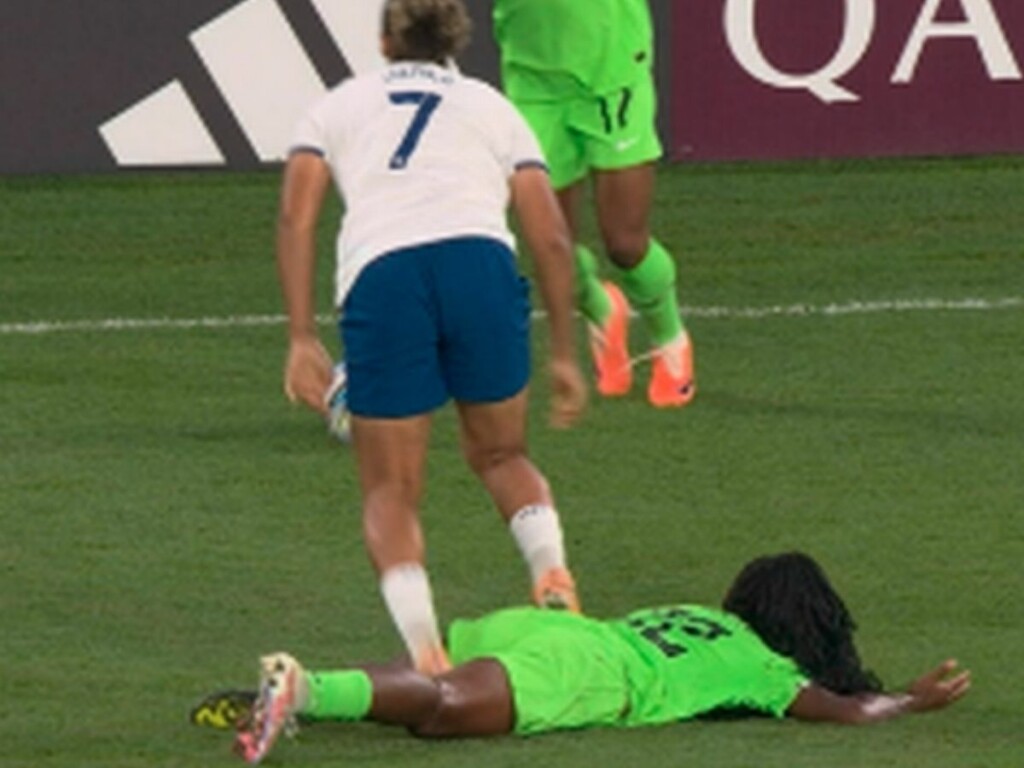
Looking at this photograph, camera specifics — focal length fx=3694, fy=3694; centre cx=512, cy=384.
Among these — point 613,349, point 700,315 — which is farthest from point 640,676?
point 700,315

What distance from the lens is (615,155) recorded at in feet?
40.9

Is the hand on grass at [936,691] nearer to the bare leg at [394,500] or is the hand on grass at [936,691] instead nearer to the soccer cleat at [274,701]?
the bare leg at [394,500]

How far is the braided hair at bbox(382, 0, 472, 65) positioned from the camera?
866 centimetres

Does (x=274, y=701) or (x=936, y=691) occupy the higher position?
(x=274, y=701)

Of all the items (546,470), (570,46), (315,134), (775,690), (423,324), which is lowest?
(546,470)

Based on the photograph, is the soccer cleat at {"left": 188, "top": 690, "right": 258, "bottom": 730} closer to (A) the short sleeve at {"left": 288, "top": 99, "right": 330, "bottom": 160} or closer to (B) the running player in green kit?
(A) the short sleeve at {"left": 288, "top": 99, "right": 330, "bottom": 160}

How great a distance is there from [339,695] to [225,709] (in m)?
0.37

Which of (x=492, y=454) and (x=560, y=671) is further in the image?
(x=492, y=454)

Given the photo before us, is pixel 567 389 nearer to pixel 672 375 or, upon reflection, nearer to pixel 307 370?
pixel 307 370

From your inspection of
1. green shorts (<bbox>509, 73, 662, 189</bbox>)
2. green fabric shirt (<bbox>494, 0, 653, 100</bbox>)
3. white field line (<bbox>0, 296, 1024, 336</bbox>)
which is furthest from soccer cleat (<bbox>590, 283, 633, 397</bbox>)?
white field line (<bbox>0, 296, 1024, 336</bbox>)

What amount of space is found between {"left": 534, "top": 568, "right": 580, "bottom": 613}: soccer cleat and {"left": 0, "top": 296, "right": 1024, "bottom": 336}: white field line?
18.9 ft

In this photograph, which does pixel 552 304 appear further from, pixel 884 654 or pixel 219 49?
pixel 219 49

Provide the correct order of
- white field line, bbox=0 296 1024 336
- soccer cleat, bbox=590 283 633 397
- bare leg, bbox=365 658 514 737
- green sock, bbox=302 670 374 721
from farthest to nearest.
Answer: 1. white field line, bbox=0 296 1024 336
2. soccer cleat, bbox=590 283 633 397
3. bare leg, bbox=365 658 514 737
4. green sock, bbox=302 670 374 721

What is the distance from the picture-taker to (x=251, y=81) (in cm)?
1772
